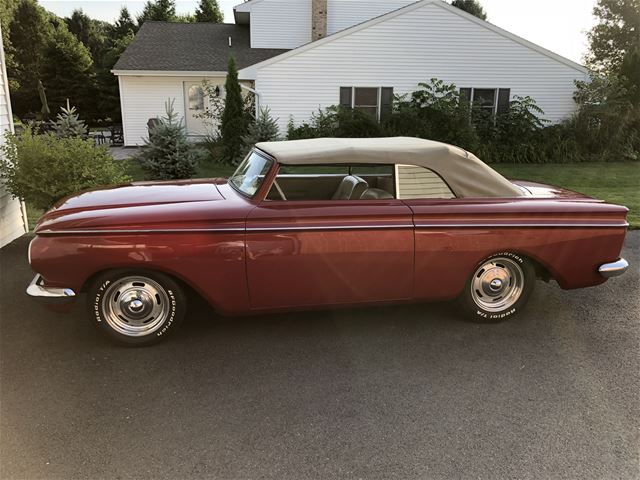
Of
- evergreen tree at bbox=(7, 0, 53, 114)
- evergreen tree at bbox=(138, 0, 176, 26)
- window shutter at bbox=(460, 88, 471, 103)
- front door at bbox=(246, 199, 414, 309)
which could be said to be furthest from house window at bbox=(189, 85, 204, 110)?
evergreen tree at bbox=(138, 0, 176, 26)

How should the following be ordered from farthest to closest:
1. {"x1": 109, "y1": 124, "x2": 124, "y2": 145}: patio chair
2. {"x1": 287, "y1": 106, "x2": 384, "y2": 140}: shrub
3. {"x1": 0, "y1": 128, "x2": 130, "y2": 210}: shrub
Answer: {"x1": 109, "y1": 124, "x2": 124, "y2": 145}: patio chair → {"x1": 287, "y1": 106, "x2": 384, "y2": 140}: shrub → {"x1": 0, "y1": 128, "x2": 130, "y2": 210}: shrub

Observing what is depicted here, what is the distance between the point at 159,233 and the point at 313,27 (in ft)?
63.7

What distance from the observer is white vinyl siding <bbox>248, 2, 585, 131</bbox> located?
16.6 metres

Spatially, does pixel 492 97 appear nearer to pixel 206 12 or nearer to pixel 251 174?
pixel 251 174

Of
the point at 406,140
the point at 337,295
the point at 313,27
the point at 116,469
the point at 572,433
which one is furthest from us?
the point at 313,27

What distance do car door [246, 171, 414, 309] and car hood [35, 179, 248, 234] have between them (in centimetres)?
35

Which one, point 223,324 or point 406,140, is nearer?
point 223,324

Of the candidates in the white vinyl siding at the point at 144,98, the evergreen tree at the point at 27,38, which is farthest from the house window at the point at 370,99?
the evergreen tree at the point at 27,38

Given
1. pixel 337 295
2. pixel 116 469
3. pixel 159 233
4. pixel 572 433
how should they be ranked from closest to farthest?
pixel 116 469 < pixel 572 433 < pixel 159 233 < pixel 337 295

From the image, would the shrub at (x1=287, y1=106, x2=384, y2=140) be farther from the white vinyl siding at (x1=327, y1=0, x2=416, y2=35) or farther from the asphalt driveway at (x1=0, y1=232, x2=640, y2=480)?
the asphalt driveway at (x1=0, y1=232, x2=640, y2=480)

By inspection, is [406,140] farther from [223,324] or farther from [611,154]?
[611,154]

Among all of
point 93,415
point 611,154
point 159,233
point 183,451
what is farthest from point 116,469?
point 611,154

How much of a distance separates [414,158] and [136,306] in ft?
7.93

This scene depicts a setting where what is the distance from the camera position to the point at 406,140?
15.6 feet
